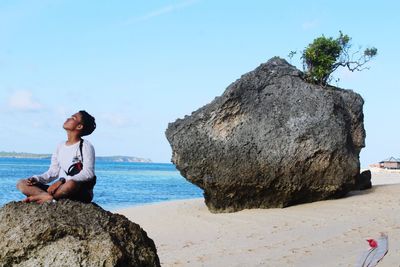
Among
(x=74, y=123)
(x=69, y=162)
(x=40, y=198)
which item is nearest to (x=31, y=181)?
(x=40, y=198)

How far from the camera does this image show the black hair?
18.3ft

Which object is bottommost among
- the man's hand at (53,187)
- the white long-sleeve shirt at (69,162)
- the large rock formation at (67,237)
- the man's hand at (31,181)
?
the large rock formation at (67,237)

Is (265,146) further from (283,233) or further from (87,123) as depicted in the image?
(87,123)

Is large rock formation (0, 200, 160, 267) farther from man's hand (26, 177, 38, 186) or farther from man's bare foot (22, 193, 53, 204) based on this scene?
man's hand (26, 177, 38, 186)

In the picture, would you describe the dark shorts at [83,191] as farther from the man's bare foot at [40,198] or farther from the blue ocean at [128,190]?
the blue ocean at [128,190]

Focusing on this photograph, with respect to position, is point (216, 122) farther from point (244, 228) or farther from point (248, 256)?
point (248, 256)

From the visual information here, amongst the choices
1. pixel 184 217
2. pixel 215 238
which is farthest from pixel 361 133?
pixel 215 238

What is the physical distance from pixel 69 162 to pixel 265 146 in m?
9.69

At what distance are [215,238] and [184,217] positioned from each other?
3.49 m

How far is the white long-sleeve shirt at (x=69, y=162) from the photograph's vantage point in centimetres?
542

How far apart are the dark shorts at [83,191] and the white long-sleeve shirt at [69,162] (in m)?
0.06

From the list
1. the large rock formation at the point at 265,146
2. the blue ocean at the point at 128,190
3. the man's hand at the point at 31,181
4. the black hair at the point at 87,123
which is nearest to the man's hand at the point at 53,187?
the man's hand at the point at 31,181

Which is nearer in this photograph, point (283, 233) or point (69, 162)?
point (69, 162)

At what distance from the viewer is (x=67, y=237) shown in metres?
5.11
